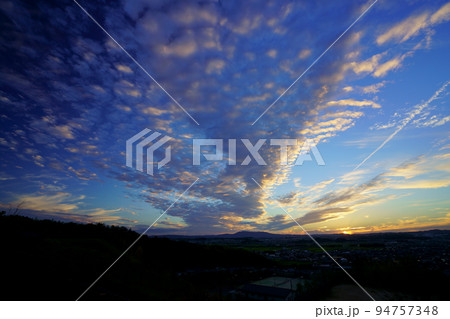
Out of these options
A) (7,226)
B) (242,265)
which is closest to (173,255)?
(242,265)

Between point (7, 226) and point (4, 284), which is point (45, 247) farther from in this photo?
point (4, 284)

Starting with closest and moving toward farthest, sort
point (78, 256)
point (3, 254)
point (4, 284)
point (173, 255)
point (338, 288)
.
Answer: point (4, 284)
point (3, 254)
point (78, 256)
point (338, 288)
point (173, 255)

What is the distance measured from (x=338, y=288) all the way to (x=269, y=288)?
185 inches

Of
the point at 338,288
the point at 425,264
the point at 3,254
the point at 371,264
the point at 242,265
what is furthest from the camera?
the point at 242,265

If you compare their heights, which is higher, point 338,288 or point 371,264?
point 371,264

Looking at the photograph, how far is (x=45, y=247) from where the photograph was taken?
905 centimetres

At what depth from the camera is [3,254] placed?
6.98 meters

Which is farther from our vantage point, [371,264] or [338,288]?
[371,264]

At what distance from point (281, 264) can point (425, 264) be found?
62.9ft

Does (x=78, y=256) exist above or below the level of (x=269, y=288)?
above

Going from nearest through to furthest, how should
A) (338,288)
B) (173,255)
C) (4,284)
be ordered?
(4,284)
(338,288)
(173,255)
